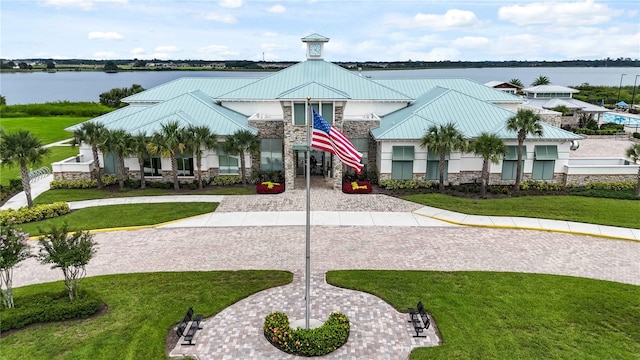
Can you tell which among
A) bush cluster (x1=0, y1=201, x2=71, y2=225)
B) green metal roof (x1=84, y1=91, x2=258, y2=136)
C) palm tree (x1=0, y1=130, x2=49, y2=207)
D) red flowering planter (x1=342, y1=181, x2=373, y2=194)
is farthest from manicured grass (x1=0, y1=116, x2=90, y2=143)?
red flowering planter (x1=342, y1=181, x2=373, y2=194)

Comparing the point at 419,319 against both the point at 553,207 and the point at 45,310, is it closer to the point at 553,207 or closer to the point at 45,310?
the point at 45,310

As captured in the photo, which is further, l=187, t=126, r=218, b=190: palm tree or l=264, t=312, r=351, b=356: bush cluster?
l=187, t=126, r=218, b=190: palm tree

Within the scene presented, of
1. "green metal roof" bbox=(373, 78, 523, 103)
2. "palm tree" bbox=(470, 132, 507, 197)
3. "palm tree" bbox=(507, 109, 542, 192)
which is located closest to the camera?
"palm tree" bbox=(470, 132, 507, 197)

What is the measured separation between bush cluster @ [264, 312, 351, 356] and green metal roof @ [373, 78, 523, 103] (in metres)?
29.3

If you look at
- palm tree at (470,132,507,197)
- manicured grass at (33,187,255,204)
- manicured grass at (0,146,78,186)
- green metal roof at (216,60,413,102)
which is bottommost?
manicured grass at (33,187,255,204)

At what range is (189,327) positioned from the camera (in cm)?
1420

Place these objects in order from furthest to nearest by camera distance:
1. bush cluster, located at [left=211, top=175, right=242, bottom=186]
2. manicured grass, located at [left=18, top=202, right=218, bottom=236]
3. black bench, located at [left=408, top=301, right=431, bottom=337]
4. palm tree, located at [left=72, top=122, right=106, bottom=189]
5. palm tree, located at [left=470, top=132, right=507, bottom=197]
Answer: bush cluster, located at [left=211, top=175, right=242, bottom=186], palm tree, located at [left=72, top=122, right=106, bottom=189], palm tree, located at [left=470, top=132, right=507, bottom=197], manicured grass, located at [left=18, top=202, right=218, bottom=236], black bench, located at [left=408, top=301, right=431, bottom=337]

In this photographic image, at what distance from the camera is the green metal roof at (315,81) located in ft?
116

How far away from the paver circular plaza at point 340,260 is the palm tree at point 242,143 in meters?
8.41

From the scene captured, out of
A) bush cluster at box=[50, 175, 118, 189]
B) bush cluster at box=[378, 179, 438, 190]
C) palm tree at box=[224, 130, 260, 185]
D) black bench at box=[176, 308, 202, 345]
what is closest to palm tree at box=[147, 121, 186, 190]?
palm tree at box=[224, 130, 260, 185]

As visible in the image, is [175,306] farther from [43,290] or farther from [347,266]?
[347,266]

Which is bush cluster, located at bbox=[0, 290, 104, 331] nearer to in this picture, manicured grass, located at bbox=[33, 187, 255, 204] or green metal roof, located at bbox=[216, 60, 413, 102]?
manicured grass, located at bbox=[33, 187, 255, 204]

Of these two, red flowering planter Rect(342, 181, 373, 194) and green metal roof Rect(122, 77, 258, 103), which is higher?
green metal roof Rect(122, 77, 258, 103)

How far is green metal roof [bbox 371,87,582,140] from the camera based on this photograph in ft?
98.4
